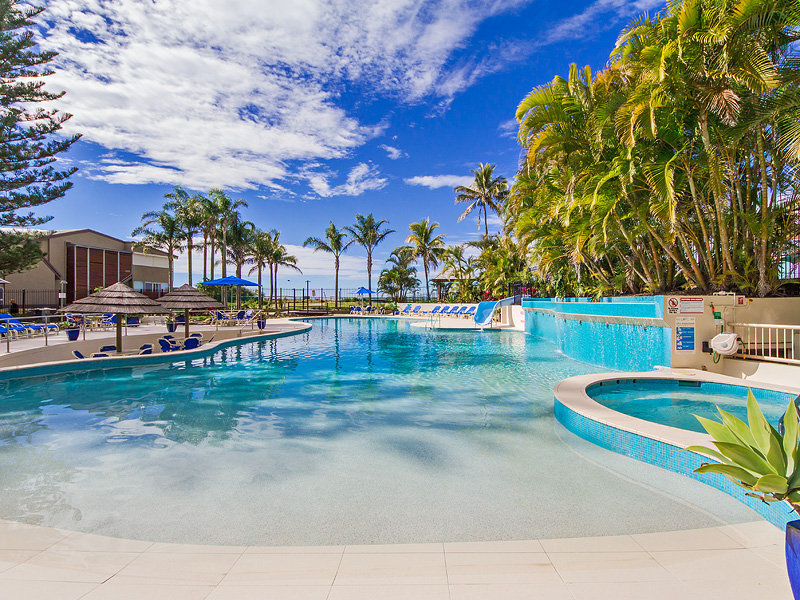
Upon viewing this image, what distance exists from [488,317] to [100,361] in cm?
1434

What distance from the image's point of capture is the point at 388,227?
3294 centimetres

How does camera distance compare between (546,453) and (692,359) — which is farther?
(692,359)

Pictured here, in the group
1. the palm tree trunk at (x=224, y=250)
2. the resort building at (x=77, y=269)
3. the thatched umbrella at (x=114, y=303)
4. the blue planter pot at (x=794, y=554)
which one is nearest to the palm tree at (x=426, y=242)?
the palm tree trunk at (x=224, y=250)

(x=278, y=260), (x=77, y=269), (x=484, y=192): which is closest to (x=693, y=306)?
(x=484, y=192)

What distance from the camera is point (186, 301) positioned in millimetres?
12180

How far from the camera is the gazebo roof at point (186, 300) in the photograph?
39.4 feet

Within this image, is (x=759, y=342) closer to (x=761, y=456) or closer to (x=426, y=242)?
(x=761, y=456)

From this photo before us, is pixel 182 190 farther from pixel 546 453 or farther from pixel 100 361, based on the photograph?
pixel 546 453

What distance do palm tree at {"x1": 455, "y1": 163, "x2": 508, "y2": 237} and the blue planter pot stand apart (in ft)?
88.6

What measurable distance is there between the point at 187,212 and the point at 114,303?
1896 cm

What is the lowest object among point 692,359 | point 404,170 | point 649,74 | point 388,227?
point 692,359

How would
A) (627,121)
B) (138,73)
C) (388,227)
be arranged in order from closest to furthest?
(627,121), (138,73), (388,227)

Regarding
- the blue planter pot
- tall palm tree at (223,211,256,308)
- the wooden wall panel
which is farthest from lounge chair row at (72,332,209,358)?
the wooden wall panel

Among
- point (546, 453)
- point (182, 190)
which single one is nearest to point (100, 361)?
point (546, 453)
